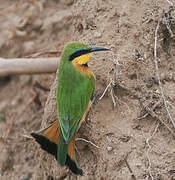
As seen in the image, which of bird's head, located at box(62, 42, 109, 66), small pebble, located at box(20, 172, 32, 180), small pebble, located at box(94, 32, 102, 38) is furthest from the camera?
small pebble, located at box(20, 172, 32, 180)

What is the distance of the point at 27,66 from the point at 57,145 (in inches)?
35.3

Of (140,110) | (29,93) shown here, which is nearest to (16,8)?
(29,93)

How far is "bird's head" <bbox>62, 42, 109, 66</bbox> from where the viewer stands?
119 inches

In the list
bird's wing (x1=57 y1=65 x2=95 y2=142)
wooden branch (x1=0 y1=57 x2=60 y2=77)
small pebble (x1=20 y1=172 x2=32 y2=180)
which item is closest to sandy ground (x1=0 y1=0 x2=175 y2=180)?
small pebble (x1=20 y1=172 x2=32 y2=180)

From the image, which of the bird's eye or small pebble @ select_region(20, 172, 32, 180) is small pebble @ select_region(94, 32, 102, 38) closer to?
the bird's eye

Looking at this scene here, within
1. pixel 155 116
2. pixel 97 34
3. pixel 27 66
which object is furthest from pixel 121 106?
pixel 27 66

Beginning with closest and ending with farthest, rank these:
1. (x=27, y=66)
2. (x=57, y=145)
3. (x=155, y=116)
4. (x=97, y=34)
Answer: (x=155, y=116), (x=57, y=145), (x=97, y=34), (x=27, y=66)

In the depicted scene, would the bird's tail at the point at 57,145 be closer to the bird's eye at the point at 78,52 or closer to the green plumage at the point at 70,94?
the green plumage at the point at 70,94

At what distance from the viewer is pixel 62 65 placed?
3.17 meters

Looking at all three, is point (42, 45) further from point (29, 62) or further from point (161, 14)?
point (161, 14)

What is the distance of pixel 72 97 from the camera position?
120 inches

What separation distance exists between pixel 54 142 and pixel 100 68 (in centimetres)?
68

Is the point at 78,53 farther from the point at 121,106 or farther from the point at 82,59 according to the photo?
the point at 121,106

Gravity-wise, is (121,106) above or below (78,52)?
below
